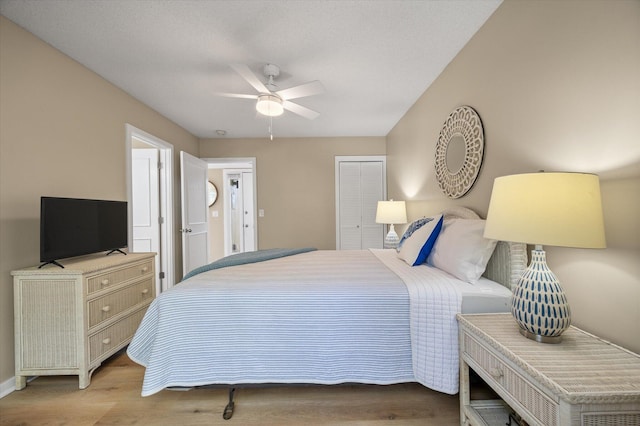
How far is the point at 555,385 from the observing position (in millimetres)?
779

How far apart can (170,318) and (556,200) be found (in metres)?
1.80

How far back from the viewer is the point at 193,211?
3.77 meters

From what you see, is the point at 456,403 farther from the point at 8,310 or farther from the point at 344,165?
the point at 344,165

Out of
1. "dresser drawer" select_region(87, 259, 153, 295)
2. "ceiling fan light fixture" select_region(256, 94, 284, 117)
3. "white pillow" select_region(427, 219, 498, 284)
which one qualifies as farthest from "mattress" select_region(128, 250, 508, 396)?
"ceiling fan light fixture" select_region(256, 94, 284, 117)

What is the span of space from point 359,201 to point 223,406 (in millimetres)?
3399

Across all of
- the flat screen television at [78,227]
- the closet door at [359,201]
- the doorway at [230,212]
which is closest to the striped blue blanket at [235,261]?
the flat screen television at [78,227]

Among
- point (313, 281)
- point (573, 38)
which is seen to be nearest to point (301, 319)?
point (313, 281)

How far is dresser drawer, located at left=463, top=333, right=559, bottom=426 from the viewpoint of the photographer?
0.82 meters

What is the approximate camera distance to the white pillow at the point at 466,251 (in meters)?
1.49

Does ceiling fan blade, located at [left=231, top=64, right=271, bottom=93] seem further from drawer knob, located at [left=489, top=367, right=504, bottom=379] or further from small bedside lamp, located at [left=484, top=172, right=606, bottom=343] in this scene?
drawer knob, located at [left=489, top=367, right=504, bottom=379]

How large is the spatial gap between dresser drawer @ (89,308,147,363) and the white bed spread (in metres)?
0.66

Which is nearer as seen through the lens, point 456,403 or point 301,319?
point 301,319

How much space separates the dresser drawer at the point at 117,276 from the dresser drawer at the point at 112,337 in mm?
314

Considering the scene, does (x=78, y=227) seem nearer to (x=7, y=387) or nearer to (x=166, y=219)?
(x=7, y=387)
